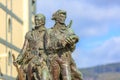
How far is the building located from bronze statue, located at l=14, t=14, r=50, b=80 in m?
28.8

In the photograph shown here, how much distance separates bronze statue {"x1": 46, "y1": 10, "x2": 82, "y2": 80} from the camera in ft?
49.0

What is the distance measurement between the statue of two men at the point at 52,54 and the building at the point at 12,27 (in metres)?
28.9

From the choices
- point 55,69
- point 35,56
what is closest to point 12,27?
point 35,56

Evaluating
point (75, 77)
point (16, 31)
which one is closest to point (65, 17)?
point (75, 77)

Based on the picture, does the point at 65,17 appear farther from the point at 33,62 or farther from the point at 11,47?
the point at 11,47

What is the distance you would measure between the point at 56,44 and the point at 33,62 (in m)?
0.78

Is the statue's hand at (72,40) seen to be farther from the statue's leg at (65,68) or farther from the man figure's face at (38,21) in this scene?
the man figure's face at (38,21)

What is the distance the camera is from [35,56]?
1557 centimetres

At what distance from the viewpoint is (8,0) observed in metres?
47.7

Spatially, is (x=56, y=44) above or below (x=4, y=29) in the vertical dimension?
below

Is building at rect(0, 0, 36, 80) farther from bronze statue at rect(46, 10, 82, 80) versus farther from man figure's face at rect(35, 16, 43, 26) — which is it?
bronze statue at rect(46, 10, 82, 80)

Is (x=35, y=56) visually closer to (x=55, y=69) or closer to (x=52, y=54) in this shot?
(x=52, y=54)

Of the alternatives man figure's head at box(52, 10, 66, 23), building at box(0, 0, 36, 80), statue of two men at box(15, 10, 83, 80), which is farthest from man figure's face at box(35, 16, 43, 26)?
building at box(0, 0, 36, 80)

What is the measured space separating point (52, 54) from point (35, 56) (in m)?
0.61
